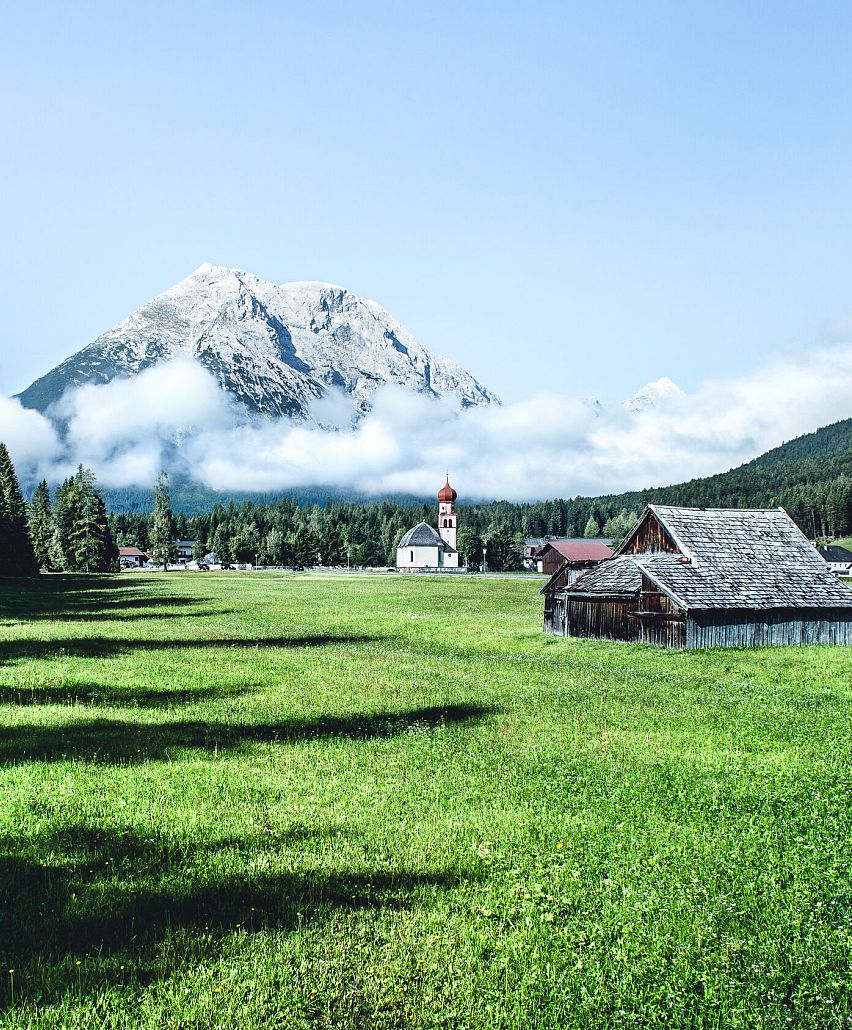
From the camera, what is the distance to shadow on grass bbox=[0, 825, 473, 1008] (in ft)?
22.2

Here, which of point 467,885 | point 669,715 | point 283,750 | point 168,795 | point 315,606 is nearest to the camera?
point 467,885

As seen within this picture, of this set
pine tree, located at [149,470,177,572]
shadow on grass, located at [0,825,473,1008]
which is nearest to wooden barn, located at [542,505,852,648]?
shadow on grass, located at [0,825,473,1008]

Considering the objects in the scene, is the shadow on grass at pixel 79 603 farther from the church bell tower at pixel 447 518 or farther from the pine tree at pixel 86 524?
the church bell tower at pixel 447 518

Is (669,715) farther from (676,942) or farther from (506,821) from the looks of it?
(676,942)

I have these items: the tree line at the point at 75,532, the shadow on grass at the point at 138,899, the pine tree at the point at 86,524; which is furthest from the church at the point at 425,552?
the shadow on grass at the point at 138,899

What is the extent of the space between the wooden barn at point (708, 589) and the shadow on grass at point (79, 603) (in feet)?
88.8

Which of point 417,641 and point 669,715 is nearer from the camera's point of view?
point 669,715

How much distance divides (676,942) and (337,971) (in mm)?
3514

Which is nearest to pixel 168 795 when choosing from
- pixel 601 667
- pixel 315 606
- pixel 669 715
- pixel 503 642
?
pixel 669 715

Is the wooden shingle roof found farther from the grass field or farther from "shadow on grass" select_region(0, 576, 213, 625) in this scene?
"shadow on grass" select_region(0, 576, 213, 625)

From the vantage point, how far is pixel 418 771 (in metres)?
13.2

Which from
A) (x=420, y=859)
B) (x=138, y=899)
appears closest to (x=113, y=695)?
(x=138, y=899)

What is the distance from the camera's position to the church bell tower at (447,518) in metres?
186

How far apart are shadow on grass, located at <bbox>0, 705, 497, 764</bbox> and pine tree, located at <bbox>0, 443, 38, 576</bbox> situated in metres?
90.2
